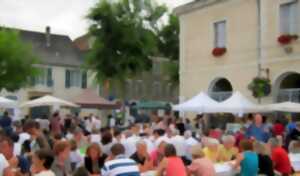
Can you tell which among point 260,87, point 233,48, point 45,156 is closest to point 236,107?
point 260,87

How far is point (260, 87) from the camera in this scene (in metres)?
24.1

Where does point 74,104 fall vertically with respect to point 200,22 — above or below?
below

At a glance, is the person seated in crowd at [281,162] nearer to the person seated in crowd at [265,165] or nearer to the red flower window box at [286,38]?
the person seated in crowd at [265,165]

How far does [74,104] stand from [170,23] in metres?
25.8

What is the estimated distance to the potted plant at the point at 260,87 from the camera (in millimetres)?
24002

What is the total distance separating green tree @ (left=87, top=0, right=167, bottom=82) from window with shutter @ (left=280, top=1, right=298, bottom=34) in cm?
1474

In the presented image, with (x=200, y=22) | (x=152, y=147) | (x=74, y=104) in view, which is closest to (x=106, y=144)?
(x=152, y=147)

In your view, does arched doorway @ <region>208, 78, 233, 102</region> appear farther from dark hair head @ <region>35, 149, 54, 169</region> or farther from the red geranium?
dark hair head @ <region>35, 149, 54, 169</region>

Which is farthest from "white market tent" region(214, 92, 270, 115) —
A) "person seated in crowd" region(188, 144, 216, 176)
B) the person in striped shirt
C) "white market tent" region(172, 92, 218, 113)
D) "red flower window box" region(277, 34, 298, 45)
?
the person in striped shirt

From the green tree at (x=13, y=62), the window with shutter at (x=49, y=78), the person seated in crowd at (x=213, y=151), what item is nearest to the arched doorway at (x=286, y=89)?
the person seated in crowd at (x=213, y=151)

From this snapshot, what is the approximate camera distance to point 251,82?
24.6 metres

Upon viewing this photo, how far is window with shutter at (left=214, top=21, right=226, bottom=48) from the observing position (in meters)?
27.2

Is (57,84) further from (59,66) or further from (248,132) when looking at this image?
(248,132)

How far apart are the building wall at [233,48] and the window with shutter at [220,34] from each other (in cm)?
23
